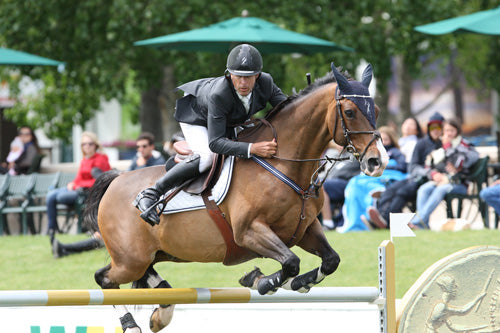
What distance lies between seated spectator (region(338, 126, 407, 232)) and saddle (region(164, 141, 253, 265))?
526cm

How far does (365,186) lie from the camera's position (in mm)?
10617

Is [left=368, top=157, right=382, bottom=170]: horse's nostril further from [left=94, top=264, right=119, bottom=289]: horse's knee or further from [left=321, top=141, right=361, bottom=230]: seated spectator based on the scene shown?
[left=321, top=141, right=361, bottom=230]: seated spectator

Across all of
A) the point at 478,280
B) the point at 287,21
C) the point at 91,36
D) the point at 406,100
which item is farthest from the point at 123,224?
the point at 406,100

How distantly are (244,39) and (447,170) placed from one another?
311 centimetres

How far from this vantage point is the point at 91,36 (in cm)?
1588

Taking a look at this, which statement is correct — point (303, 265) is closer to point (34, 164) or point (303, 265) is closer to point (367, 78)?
point (367, 78)

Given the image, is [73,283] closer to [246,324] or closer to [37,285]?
[37,285]

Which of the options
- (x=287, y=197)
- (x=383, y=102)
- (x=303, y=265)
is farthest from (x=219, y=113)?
(x=383, y=102)

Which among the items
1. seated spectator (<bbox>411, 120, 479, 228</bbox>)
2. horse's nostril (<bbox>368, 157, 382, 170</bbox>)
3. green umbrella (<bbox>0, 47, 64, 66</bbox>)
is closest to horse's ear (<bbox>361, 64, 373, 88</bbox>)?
horse's nostril (<bbox>368, 157, 382, 170</bbox>)

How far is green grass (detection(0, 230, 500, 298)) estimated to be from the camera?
27.0 feet

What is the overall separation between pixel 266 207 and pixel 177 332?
181 centimetres

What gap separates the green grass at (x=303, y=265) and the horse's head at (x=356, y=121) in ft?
9.54

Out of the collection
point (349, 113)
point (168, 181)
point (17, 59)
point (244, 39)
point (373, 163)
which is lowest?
point (168, 181)

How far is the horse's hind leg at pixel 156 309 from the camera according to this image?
5.85 m
